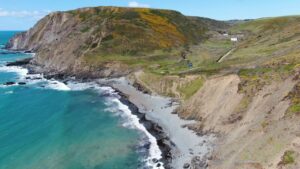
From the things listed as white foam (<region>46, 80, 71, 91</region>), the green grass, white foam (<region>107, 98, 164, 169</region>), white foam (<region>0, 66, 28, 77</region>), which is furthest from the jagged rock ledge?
the green grass

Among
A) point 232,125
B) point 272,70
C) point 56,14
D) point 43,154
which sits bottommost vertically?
point 43,154

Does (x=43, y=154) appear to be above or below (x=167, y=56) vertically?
below

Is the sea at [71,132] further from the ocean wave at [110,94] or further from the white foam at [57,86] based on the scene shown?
the white foam at [57,86]

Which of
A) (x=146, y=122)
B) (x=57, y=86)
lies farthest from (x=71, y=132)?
(x=57, y=86)

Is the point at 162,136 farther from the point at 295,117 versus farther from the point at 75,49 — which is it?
the point at 75,49

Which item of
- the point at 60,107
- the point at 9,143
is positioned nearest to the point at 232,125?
the point at 9,143

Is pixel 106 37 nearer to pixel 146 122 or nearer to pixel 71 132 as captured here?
pixel 146 122
